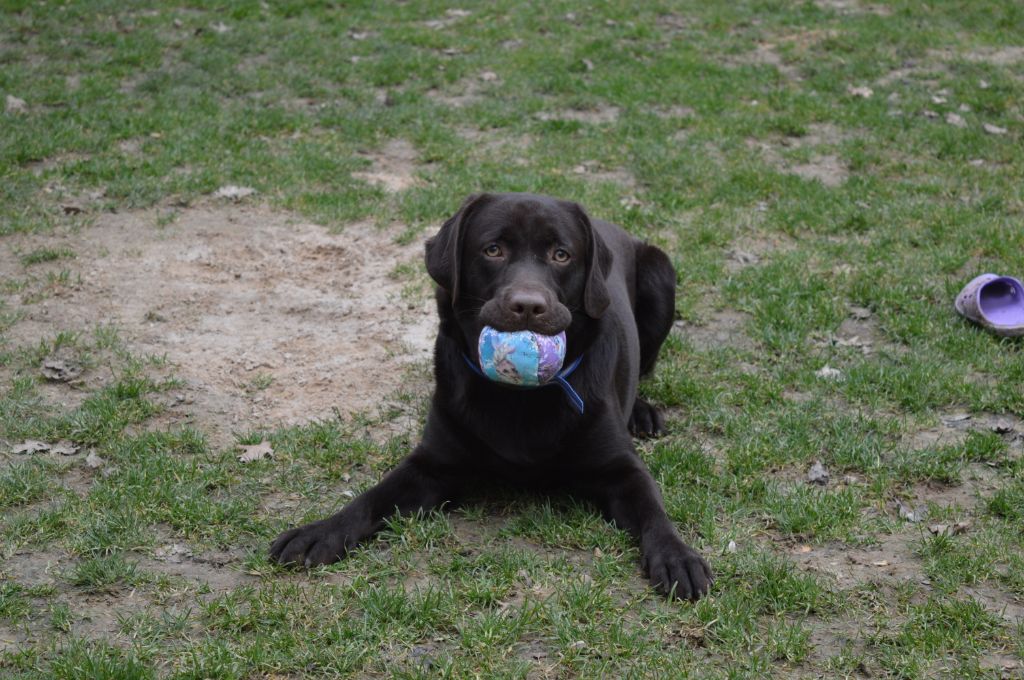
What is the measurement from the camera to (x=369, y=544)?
12.4 feet

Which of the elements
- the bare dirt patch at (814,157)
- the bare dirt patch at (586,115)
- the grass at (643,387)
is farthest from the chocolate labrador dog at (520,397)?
the bare dirt patch at (586,115)

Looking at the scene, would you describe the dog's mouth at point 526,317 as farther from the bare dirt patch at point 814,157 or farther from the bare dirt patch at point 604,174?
the bare dirt patch at point 814,157

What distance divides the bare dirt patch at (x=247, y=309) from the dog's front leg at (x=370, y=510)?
2.96 ft

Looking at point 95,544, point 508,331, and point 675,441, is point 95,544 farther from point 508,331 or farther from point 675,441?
point 675,441

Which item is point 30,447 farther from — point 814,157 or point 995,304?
point 814,157

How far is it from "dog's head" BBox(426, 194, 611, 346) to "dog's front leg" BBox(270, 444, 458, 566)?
0.53 m

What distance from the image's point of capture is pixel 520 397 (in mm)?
3967

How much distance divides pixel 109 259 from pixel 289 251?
3.35 ft

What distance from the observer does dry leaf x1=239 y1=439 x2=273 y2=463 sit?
441cm

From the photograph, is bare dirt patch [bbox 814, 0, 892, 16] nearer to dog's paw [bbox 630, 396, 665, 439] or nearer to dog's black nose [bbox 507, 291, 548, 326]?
dog's paw [bbox 630, 396, 665, 439]

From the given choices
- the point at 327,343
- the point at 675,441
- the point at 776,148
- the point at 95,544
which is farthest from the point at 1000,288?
the point at 95,544

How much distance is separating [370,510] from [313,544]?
0.27m

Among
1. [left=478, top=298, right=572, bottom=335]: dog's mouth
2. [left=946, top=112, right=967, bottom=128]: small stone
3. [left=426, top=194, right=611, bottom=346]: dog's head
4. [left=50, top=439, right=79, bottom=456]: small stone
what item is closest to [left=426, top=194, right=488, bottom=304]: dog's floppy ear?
[left=426, top=194, right=611, bottom=346]: dog's head

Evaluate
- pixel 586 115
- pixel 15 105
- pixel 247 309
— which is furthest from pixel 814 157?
pixel 15 105
